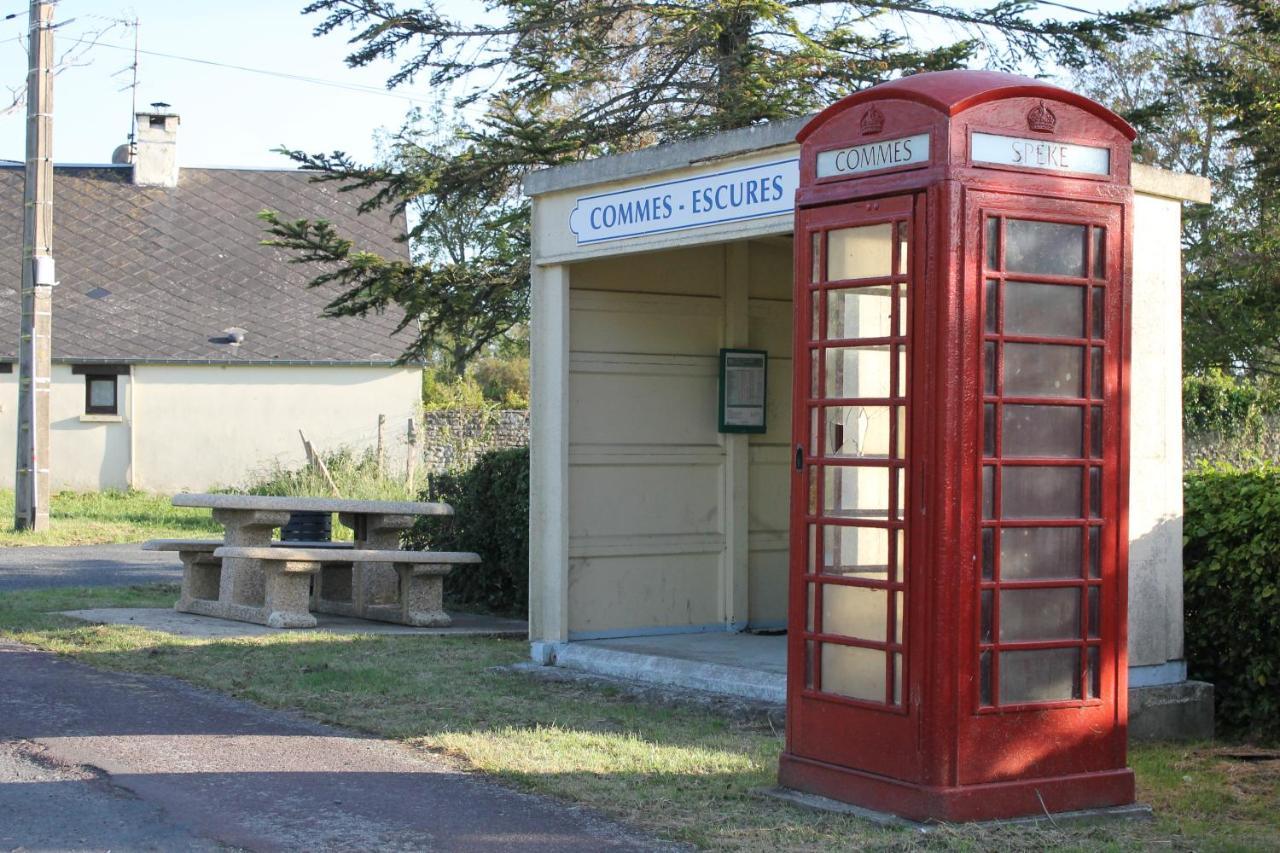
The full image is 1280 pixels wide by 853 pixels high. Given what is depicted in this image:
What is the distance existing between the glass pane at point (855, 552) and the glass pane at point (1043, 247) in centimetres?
119

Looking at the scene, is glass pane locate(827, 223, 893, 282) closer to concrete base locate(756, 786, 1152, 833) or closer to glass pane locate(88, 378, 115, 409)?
concrete base locate(756, 786, 1152, 833)

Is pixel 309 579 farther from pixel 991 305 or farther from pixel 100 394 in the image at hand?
pixel 100 394

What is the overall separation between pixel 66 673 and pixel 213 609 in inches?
118

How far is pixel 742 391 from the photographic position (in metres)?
10.8

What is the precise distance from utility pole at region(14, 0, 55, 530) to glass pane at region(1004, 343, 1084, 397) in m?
18.3

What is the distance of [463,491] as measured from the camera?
14375 millimetres

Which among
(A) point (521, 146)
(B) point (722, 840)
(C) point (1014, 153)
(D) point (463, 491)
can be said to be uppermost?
(A) point (521, 146)

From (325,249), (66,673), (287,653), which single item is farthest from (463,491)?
(66,673)

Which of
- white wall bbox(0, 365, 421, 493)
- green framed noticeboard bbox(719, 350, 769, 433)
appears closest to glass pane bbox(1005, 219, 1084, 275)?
green framed noticeboard bbox(719, 350, 769, 433)

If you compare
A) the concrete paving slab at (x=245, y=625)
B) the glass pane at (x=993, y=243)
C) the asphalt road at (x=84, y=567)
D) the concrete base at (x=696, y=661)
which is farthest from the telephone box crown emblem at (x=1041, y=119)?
the asphalt road at (x=84, y=567)

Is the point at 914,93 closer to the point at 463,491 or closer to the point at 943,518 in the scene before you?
the point at 943,518

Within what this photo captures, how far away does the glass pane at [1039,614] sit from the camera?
5949 millimetres

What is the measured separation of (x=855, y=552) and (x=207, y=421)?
26.2 m

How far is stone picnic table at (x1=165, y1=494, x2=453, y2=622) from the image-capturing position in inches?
472
